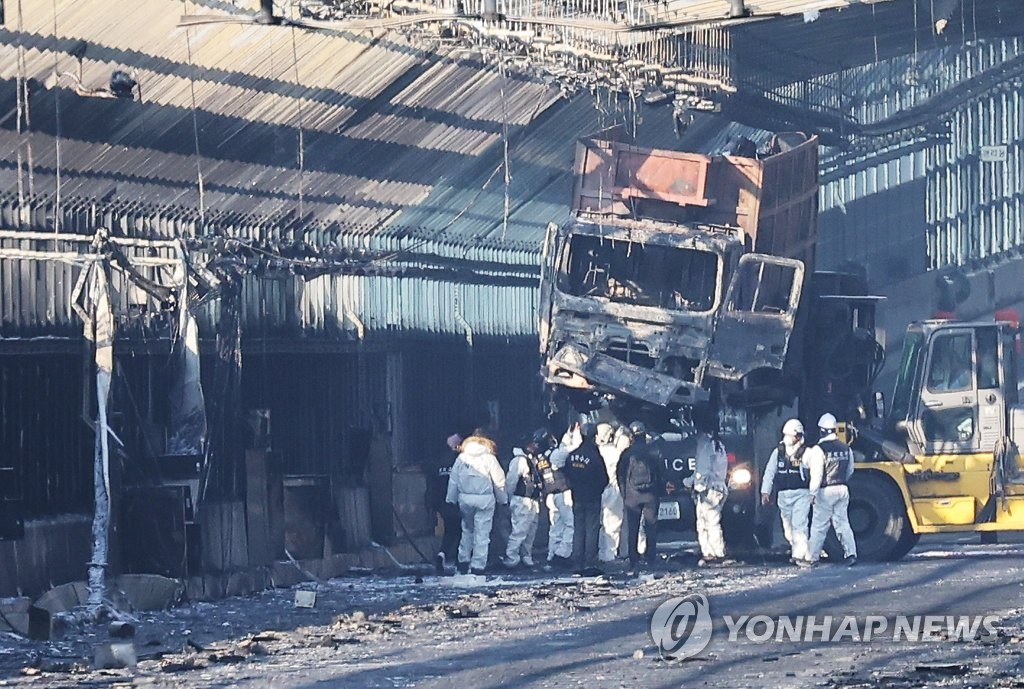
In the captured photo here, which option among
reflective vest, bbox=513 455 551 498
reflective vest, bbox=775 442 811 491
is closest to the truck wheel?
reflective vest, bbox=775 442 811 491

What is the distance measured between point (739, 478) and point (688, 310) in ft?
6.64

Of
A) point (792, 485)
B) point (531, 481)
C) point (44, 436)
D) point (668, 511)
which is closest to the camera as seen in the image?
point (44, 436)

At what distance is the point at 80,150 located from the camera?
59.4ft

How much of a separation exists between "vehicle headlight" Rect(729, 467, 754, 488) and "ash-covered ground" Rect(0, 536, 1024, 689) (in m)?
1.62

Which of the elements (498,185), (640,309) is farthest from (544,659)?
(498,185)

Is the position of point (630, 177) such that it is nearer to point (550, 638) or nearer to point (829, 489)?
point (829, 489)

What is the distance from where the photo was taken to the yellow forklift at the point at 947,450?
73.1 feet

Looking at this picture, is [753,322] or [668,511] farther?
[668,511]

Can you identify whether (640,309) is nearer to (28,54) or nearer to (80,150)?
(80,150)

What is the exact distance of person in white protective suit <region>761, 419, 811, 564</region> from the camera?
2184cm

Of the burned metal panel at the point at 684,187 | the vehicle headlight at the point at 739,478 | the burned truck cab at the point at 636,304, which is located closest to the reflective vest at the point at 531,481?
the burned truck cab at the point at 636,304

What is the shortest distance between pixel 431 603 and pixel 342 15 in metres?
5.33

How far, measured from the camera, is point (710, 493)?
22.4 m

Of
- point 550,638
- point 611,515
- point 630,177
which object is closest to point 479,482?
point 611,515
